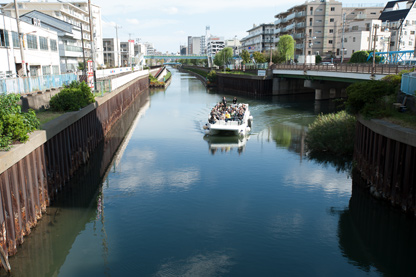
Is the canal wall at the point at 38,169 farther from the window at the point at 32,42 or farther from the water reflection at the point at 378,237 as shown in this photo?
the window at the point at 32,42

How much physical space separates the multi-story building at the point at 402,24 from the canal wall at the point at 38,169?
8909cm

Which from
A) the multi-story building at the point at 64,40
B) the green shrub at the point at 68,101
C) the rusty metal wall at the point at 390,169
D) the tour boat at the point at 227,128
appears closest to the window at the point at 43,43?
the multi-story building at the point at 64,40

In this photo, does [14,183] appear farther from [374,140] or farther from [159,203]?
[374,140]

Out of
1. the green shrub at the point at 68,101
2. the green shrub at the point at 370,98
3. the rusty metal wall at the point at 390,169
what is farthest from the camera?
the green shrub at the point at 68,101

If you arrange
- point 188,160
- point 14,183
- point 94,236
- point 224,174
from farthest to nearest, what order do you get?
1. point 188,160
2. point 224,174
3. point 94,236
4. point 14,183

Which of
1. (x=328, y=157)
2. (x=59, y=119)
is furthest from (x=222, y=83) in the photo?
(x=59, y=119)

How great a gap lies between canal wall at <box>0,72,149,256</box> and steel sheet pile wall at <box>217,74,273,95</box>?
166ft

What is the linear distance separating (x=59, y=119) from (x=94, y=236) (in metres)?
7.56

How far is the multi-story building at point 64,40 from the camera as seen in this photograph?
67.6 metres

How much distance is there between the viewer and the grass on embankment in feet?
67.2

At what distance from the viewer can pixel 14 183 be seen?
1292 centimetres

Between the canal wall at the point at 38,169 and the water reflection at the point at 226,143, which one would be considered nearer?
the canal wall at the point at 38,169

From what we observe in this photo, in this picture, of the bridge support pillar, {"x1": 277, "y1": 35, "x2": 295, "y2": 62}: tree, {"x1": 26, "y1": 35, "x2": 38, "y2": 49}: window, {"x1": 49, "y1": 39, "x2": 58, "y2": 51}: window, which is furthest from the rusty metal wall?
{"x1": 277, "y1": 35, "x2": 295, "y2": 62}: tree

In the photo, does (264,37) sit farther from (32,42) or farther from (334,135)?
(334,135)
